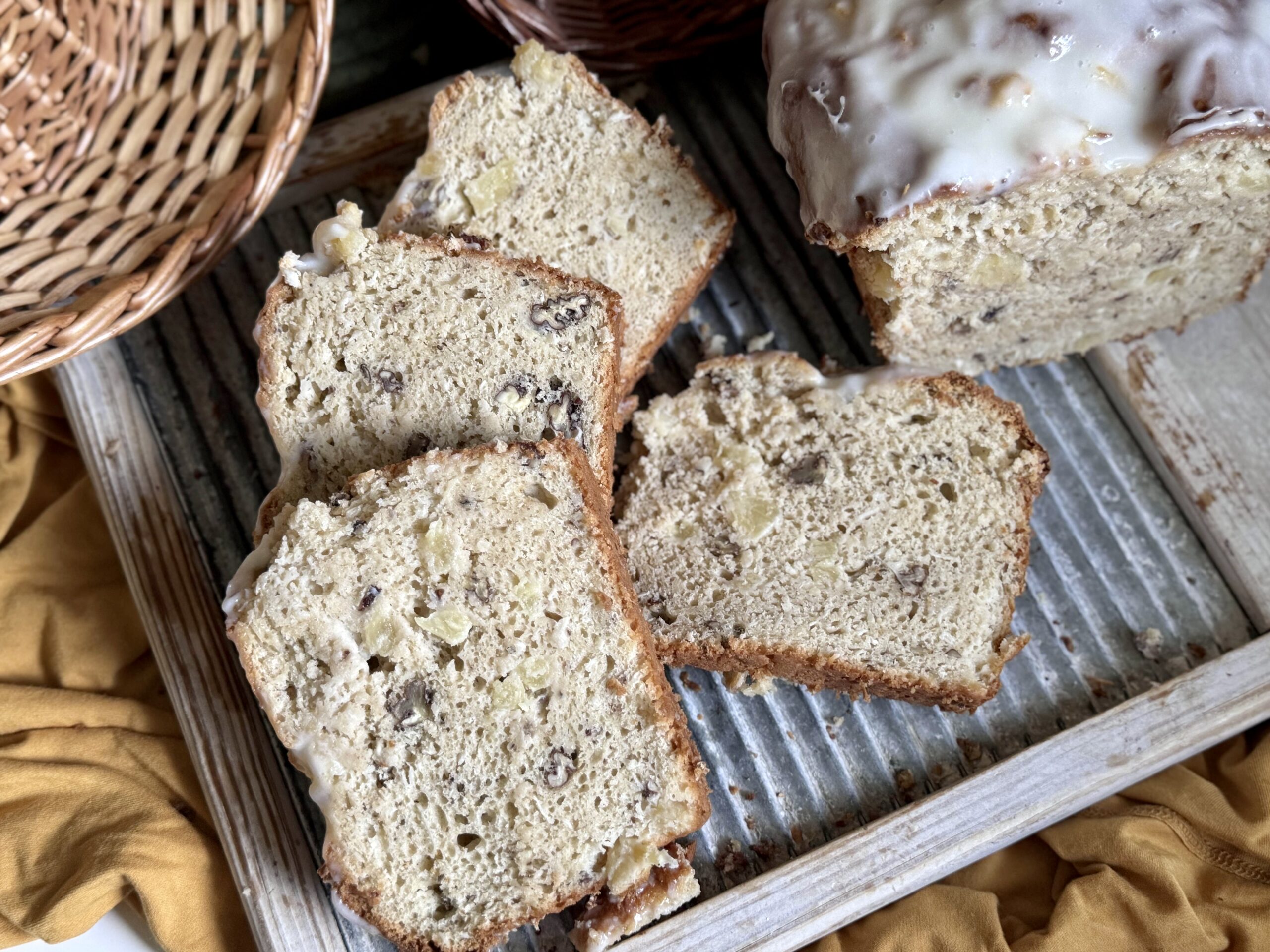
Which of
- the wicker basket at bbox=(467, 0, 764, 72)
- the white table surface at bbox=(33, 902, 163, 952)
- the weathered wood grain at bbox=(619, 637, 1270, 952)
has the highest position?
the wicker basket at bbox=(467, 0, 764, 72)

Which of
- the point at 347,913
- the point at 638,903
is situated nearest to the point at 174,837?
the point at 347,913

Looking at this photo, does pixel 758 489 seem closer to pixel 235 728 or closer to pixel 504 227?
pixel 504 227

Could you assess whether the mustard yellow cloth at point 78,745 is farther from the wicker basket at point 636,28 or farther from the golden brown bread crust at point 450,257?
the wicker basket at point 636,28

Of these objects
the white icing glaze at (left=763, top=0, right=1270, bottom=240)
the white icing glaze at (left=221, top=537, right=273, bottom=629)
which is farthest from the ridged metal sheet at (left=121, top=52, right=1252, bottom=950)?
the white icing glaze at (left=763, top=0, right=1270, bottom=240)

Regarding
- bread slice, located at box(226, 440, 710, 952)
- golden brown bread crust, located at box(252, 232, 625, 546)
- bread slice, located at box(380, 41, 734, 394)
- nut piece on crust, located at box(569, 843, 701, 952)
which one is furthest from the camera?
bread slice, located at box(380, 41, 734, 394)

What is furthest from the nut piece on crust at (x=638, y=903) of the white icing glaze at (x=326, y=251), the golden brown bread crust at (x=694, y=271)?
the white icing glaze at (x=326, y=251)

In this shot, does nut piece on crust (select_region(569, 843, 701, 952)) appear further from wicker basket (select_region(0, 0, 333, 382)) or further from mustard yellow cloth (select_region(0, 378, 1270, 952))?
wicker basket (select_region(0, 0, 333, 382))
